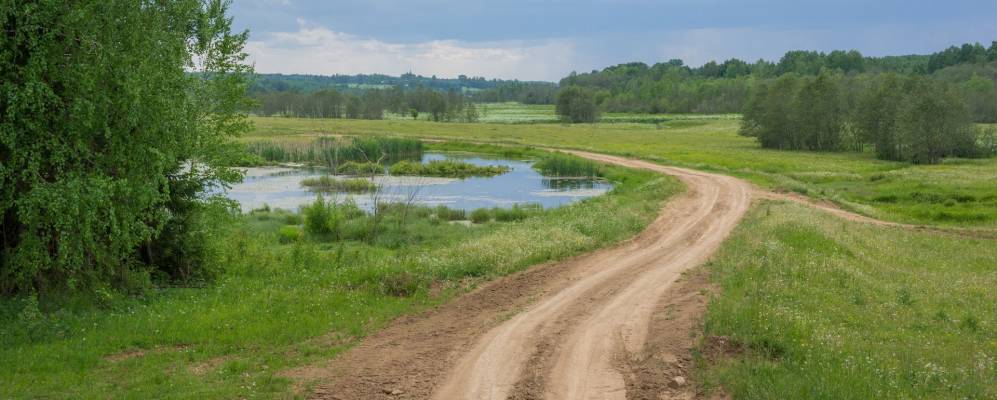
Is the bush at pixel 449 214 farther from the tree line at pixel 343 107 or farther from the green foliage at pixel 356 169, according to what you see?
the tree line at pixel 343 107

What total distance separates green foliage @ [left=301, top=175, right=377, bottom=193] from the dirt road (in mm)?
31737

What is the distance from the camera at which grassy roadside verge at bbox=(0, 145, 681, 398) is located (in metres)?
10.1

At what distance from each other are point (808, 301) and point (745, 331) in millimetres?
3138

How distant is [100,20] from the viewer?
13.7 meters

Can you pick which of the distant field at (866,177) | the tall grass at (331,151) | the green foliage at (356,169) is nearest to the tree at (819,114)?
the distant field at (866,177)

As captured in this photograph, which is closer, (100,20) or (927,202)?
(100,20)

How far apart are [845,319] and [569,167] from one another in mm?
46065

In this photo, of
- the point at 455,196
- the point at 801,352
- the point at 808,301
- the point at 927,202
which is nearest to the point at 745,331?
the point at 801,352

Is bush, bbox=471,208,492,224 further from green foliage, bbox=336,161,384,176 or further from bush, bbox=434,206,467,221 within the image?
green foliage, bbox=336,161,384,176

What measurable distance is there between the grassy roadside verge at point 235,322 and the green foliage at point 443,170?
1555 inches

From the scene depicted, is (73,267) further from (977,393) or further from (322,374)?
(977,393)

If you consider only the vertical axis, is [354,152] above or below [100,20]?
below

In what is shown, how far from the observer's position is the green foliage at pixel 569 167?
57.7 meters

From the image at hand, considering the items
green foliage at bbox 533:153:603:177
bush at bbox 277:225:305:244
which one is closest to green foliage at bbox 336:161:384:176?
green foliage at bbox 533:153:603:177
